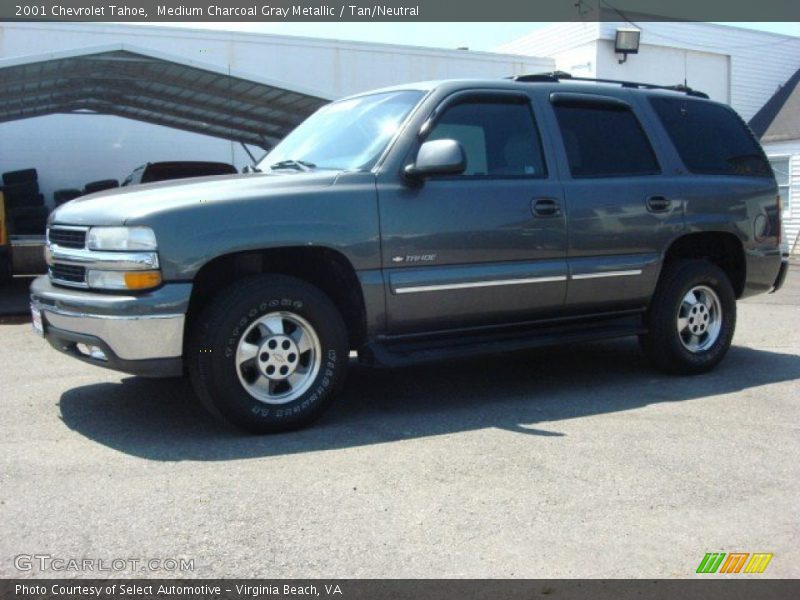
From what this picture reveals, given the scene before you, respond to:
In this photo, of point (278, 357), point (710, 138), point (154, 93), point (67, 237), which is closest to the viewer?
point (278, 357)

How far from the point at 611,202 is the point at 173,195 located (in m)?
2.96

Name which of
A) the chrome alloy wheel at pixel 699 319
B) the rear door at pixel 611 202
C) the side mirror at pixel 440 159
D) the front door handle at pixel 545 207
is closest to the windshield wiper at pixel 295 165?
the side mirror at pixel 440 159

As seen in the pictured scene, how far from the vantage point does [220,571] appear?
310 centimetres

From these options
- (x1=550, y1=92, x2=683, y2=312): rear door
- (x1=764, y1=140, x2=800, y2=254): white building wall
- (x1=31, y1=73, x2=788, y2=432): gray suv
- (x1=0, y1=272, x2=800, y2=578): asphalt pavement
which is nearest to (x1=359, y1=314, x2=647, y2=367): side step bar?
(x1=31, y1=73, x2=788, y2=432): gray suv

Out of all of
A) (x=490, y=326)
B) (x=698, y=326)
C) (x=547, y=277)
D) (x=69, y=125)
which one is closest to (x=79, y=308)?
(x=490, y=326)

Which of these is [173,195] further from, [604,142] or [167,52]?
[167,52]

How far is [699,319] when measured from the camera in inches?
257

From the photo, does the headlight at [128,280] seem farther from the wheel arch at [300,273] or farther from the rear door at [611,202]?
the rear door at [611,202]

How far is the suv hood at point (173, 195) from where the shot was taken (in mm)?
4527

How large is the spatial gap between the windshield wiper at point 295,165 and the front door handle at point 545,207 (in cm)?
145

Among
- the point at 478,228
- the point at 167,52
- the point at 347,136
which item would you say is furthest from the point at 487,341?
the point at 167,52

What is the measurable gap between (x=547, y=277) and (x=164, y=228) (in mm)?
2501

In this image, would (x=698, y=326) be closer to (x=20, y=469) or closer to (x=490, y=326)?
(x=490, y=326)

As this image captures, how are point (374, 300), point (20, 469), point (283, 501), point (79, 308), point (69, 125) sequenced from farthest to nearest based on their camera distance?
point (69, 125) → point (374, 300) → point (79, 308) → point (20, 469) → point (283, 501)
